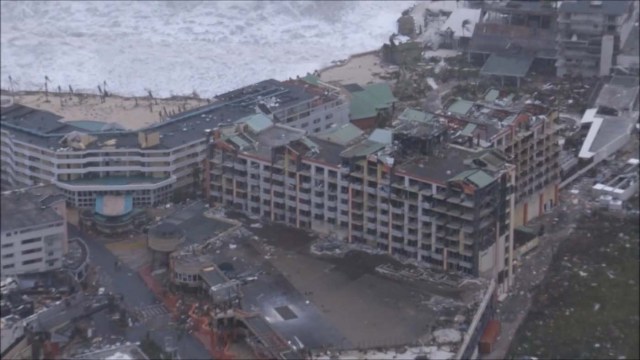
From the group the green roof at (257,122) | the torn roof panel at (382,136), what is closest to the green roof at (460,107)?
the torn roof panel at (382,136)

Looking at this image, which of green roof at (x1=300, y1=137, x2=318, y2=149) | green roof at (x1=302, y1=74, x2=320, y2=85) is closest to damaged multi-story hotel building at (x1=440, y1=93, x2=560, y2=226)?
green roof at (x1=300, y1=137, x2=318, y2=149)

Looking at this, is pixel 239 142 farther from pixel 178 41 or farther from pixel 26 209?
pixel 178 41

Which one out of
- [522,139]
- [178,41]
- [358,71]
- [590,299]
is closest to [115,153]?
[522,139]

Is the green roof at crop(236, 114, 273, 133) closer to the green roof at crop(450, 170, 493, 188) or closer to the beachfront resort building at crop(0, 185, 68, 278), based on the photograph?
the beachfront resort building at crop(0, 185, 68, 278)

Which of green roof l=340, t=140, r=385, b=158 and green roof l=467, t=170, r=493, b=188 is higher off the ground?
green roof l=340, t=140, r=385, b=158

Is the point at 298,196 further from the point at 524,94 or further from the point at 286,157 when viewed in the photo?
the point at 524,94

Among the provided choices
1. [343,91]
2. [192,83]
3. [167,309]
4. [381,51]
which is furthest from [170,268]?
[381,51]
